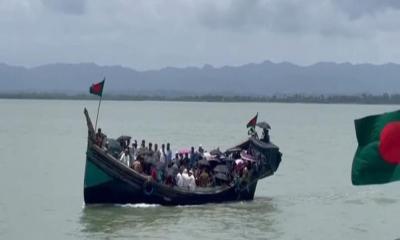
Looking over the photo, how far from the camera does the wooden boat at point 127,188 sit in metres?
24.9

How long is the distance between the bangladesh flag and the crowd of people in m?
13.1

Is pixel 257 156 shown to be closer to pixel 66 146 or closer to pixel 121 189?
pixel 121 189

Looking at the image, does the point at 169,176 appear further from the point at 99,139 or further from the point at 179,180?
the point at 99,139

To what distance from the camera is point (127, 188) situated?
83.7ft

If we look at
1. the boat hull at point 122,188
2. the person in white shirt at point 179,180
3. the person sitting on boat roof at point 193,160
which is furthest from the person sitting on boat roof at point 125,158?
the person sitting on boat roof at point 193,160

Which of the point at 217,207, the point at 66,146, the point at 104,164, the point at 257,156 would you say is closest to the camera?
the point at 104,164

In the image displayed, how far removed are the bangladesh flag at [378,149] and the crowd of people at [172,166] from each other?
1306 centimetres

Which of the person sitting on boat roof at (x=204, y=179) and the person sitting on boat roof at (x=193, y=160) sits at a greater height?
the person sitting on boat roof at (x=193, y=160)

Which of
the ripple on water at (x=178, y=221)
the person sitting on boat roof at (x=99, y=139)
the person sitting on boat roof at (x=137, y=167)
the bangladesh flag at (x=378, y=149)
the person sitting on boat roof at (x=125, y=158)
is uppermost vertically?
the bangladesh flag at (x=378, y=149)

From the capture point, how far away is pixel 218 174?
27.3 meters

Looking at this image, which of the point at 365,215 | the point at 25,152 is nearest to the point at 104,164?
the point at 365,215

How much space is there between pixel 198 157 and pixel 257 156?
218cm

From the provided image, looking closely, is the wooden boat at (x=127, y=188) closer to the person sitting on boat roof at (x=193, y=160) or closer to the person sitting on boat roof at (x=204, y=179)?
the person sitting on boat roof at (x=204, y=179)

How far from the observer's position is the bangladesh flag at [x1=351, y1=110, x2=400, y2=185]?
504 inches
